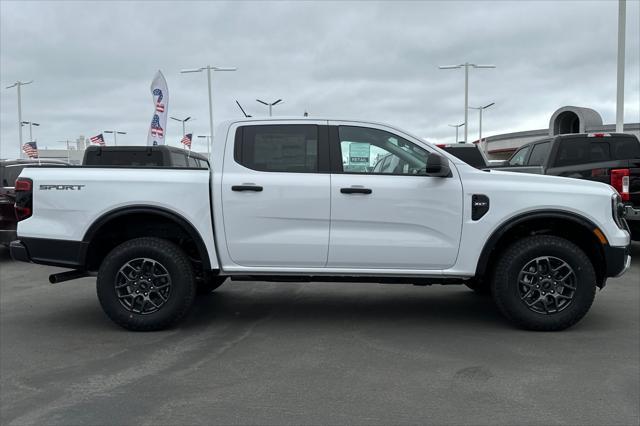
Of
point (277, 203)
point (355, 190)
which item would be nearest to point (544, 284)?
point (355, 190)

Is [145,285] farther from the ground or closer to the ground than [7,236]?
closer to the ground

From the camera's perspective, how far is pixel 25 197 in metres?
5.18

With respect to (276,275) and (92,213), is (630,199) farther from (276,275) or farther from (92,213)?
(92,213)

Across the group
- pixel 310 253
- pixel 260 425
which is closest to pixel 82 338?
pixel 310 253

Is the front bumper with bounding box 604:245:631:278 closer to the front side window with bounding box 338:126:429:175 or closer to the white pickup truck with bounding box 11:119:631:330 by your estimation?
the white pickup truck with bounding box 11:119:631:330

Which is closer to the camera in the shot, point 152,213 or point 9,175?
point 152,213

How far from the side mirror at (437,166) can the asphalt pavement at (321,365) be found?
152 cm

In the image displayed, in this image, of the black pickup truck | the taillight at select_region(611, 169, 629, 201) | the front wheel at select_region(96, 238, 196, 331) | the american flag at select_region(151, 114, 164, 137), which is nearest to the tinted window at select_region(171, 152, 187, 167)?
the front wheel at select_region(96, 238, 196, 331)

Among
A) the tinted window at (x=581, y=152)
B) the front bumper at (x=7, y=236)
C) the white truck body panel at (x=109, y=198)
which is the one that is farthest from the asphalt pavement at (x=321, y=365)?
the tinted window at (x=581, y=152)

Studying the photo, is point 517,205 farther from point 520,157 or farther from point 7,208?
point 7,208

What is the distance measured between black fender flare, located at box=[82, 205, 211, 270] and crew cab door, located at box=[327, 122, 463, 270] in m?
1.26

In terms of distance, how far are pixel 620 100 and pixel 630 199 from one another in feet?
32.5

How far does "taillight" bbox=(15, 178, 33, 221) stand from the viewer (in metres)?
5.16

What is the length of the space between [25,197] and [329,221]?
2928 mm
